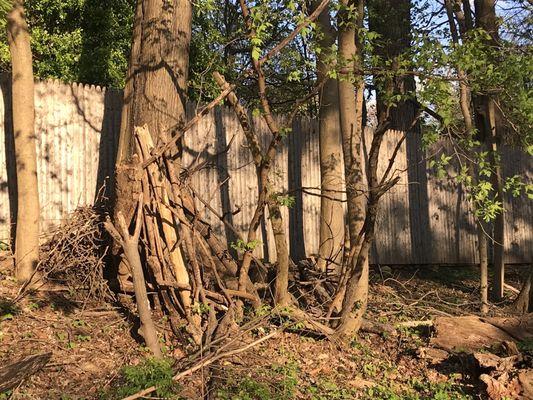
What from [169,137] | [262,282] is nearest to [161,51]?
[169,137]

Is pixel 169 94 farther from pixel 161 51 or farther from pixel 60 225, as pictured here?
pixel 60 225

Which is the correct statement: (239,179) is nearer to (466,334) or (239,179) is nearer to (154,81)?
(154,81)

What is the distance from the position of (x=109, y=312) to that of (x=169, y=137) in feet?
6.80

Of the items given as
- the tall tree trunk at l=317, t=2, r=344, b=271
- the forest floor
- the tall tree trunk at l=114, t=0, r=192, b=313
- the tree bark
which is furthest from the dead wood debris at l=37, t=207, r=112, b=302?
the tall tree trunk at l=317, t=2, r=344, b=271

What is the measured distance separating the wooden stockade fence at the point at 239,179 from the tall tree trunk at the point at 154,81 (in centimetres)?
75

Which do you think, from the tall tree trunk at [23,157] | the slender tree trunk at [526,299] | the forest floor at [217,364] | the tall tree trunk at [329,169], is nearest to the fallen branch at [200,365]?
the forest floor at [217,364]

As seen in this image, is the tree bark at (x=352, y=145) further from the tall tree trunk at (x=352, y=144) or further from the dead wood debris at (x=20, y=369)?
the dead wood debris at (x=20, y=369)

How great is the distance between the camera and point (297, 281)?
7996mm

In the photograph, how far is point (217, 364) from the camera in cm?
591

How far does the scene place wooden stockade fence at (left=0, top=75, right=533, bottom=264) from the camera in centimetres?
787

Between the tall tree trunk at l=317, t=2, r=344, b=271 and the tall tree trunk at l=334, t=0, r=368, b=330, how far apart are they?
0.89 m

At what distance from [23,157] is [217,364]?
327cm

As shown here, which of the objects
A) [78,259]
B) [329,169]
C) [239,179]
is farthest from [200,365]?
[239,179]

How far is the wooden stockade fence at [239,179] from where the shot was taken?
7.87 m
